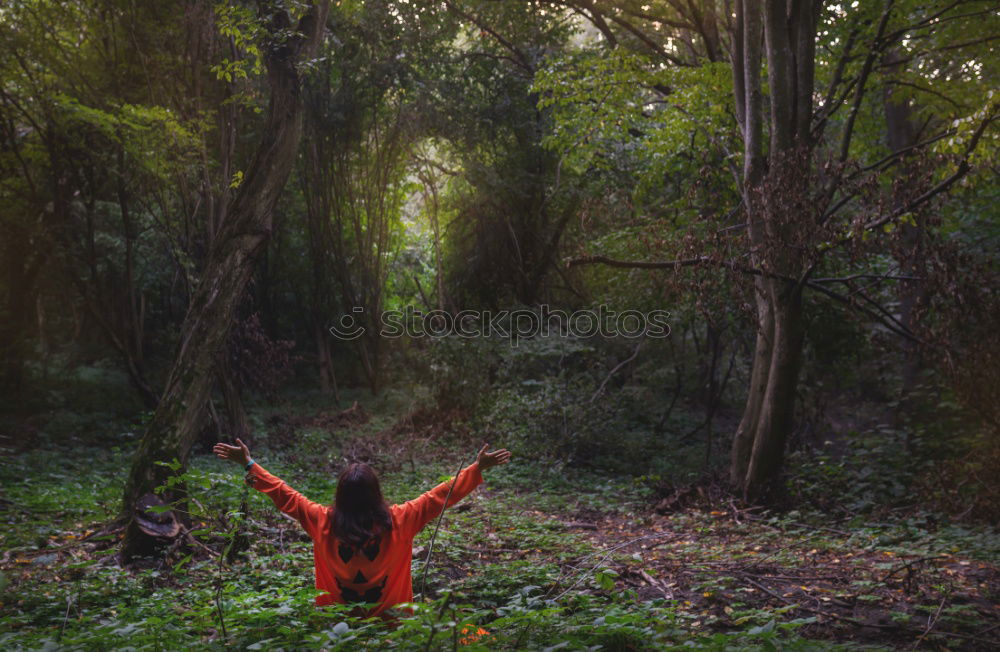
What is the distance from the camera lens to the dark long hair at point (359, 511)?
357 cm

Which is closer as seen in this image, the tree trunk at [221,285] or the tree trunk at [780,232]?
the tree trunk at [221,285]

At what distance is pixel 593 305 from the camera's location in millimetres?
14570

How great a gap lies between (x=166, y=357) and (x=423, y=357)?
222 inches

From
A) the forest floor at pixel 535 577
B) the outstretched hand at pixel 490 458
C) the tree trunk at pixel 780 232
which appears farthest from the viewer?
the tree trunk at pixel 780 232

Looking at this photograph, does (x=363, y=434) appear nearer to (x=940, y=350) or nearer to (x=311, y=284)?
(x=311, y=284)

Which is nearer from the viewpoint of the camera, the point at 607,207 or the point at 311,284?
the point at 607,207

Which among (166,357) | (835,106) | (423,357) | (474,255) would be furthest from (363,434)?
(835,106)

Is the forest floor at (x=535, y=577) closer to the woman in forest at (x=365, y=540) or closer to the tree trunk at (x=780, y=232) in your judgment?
the woman in forest at (x=365, y=540)

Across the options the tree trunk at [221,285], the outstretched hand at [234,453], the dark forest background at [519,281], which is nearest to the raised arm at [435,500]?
the dark forest background at [519,281]

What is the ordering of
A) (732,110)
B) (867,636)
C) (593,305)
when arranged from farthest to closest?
(593,305), (732,110), (867,636)

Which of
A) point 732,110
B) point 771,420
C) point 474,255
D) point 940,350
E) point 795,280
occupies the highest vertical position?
point 732,110
